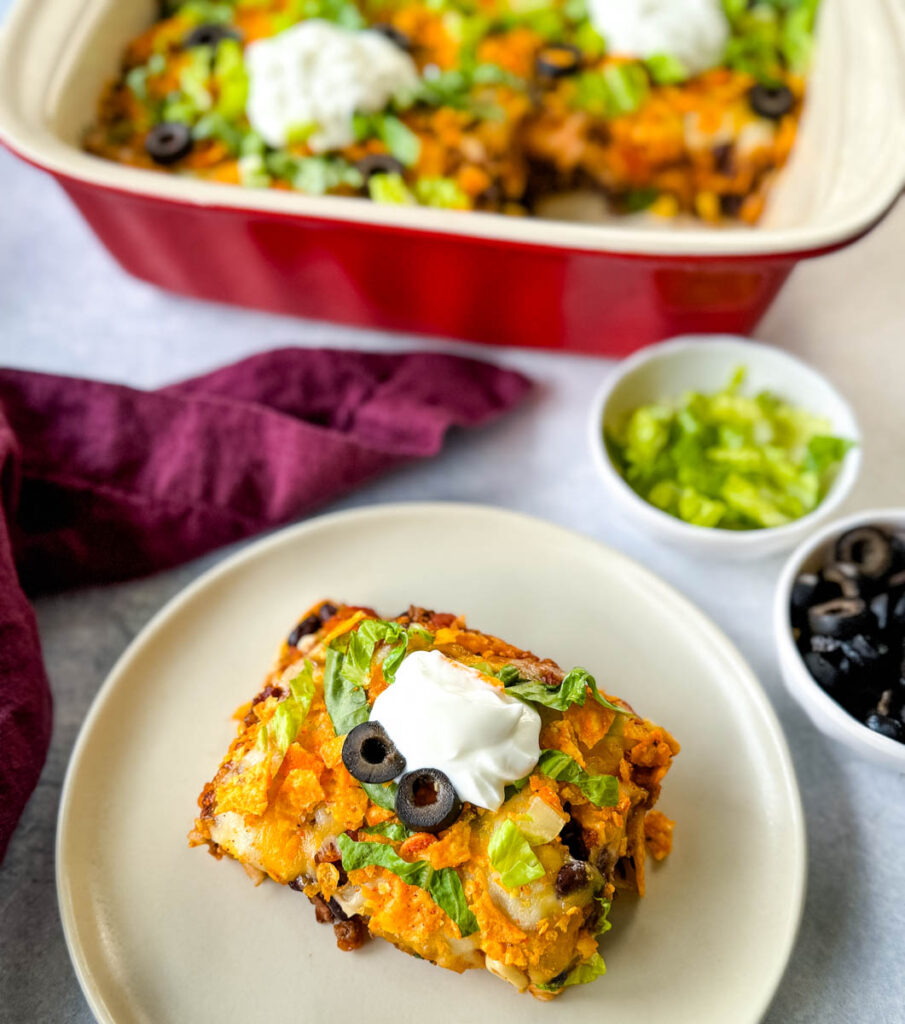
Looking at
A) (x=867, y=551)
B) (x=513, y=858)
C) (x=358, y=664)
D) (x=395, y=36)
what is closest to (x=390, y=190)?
(x=395, y=36)

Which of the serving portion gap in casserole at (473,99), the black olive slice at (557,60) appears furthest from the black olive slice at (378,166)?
the black olive slice at (557,60)

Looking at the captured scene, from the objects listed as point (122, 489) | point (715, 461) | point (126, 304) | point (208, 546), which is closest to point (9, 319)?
point (126, 304)

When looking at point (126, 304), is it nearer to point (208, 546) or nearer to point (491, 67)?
point (208, 546)

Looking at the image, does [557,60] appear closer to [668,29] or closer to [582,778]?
[668,29]

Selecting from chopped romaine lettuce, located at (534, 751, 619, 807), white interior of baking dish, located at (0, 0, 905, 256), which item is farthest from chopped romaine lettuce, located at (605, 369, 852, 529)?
chopped romaine lettuce, located at (534, 751, 619, 807)

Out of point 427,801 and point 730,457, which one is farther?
point 730,457
